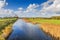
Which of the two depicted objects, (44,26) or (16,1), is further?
(44,26)

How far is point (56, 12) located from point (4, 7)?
3398mm

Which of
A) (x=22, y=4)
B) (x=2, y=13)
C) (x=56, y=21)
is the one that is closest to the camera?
(x=22, y=4)

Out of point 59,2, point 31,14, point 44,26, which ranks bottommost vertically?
point 44,26

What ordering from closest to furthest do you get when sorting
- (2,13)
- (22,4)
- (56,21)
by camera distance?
(22,4) < (2,13) < (56,21)

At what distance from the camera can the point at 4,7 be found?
33.1 feet

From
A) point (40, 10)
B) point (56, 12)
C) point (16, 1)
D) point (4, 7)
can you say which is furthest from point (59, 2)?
point (4, 7)

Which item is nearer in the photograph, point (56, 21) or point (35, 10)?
point (35, 10)

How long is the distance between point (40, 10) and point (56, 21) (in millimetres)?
1911

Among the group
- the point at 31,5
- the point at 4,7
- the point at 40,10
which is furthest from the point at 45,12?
the point at 4,7

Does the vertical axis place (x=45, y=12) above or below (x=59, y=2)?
below

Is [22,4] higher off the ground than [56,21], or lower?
higher

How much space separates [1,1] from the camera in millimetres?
10227

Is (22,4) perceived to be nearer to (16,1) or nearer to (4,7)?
(16,1)

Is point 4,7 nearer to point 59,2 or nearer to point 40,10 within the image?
point 40,10
